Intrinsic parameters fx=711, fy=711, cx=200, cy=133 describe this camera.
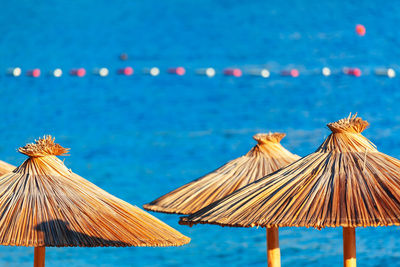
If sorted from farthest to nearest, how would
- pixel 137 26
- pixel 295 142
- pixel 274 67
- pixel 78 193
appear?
1. pixel 137 26
2. pixel 274 67
3. pixel 295 142
4. pixel 78 193

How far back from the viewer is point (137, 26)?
1118 cm

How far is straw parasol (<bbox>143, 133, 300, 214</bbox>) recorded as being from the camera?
4801 mm

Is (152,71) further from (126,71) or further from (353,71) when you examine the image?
(353,71)

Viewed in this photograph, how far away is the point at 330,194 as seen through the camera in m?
3.15

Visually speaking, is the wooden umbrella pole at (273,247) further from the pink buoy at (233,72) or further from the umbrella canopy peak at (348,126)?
the pink buoy at (233,72)

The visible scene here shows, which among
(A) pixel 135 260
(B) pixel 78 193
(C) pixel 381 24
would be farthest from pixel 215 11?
(B) pixel 78 193

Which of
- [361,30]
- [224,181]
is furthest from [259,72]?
[224,181]

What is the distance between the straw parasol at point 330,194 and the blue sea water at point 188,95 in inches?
164

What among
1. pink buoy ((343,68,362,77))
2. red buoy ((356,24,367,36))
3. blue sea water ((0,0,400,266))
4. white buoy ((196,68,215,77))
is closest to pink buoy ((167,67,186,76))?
blue sea water ((0,0,400,266))

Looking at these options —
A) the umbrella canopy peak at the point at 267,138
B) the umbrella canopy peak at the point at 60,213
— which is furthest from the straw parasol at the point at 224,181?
the umbrella canopy peak at the point at 60,213

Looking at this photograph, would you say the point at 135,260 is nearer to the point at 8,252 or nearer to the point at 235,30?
the point at 8,252

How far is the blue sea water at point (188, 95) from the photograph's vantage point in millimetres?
7867

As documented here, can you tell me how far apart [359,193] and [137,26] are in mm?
8464

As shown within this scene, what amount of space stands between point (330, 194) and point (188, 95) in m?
6.99
